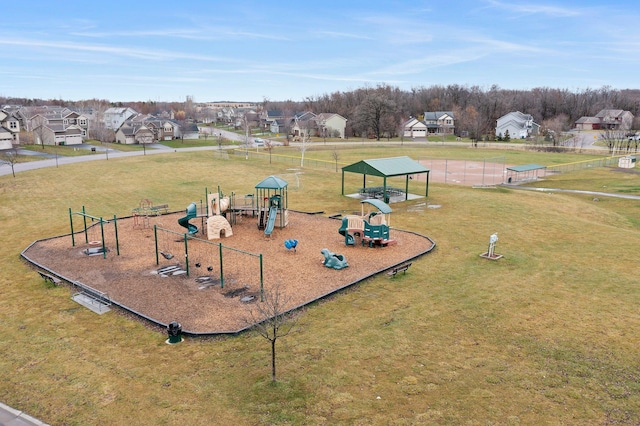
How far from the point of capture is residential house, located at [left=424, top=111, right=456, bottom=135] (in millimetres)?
123312

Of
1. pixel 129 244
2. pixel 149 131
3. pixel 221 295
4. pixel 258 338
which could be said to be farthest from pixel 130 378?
pixel 149 131

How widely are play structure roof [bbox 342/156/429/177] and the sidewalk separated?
25882 millimetres

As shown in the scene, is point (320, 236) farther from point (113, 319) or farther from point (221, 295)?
point (113, 319)

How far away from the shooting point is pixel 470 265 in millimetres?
20094

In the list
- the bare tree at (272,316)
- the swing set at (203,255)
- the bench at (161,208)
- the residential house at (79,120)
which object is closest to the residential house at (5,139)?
the residential house at (79,120)

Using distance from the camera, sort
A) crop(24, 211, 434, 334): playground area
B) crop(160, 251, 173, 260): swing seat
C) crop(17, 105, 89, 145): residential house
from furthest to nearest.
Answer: crop(17, 105, 89, 145): residential house < crop(160, 251, 173, 260): swing seat < crop(24, 211, 434, 334): playground area

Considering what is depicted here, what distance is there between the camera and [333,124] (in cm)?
11688

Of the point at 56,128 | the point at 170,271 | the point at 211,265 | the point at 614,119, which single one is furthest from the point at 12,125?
the point at 614,119

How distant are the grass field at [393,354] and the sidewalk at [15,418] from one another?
0.64 ft

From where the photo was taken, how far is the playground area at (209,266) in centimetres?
1593

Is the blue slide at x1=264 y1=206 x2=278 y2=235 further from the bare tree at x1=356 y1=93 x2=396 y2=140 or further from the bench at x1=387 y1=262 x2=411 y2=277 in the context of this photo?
the bare tree at x1=356 y1=93 x2=396 y2=140

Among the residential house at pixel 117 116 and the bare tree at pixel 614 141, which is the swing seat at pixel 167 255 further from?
the residential house at pixel 117 116

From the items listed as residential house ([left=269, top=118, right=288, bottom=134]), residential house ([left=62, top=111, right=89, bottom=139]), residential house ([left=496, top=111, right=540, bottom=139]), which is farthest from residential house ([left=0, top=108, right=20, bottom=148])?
residential house ([left=496, top=111, right=540, bottom=139])

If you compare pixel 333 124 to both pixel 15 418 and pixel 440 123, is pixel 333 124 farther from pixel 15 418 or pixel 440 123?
pixel 15 418
